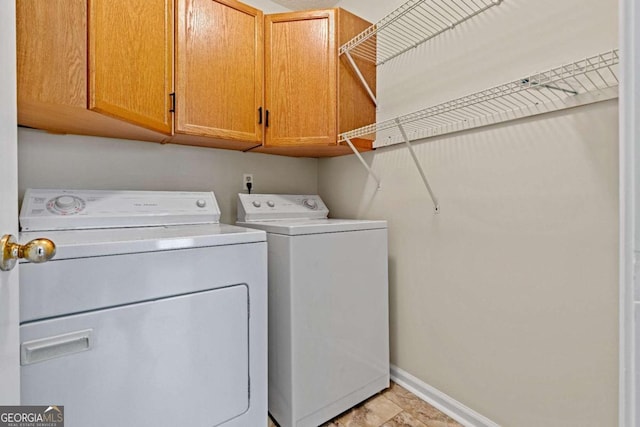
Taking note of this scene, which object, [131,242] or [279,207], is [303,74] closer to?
[279,207]

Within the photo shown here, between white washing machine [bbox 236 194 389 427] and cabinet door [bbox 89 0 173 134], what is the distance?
0.78 m

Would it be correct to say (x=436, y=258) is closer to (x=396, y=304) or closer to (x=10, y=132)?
(x=396, y=304)

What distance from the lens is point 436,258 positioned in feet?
5.58

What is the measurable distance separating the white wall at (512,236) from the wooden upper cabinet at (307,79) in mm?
344

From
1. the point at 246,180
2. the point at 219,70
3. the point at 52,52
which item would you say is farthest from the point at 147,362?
the point at 219,70

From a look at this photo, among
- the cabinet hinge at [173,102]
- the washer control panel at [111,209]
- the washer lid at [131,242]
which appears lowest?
the washer lid at [131,242]

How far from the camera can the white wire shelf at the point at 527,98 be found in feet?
3.52

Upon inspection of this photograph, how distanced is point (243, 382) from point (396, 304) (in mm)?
1008

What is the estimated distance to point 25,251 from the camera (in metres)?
0.64

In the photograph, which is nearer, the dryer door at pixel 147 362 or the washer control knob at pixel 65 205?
the dryer door at pixel 147 362

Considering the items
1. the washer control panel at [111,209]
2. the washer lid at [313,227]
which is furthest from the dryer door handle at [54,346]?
the washer lid at [313,227]

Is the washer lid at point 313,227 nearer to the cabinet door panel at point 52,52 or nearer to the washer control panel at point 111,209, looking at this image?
the washer control panel at point 111,209

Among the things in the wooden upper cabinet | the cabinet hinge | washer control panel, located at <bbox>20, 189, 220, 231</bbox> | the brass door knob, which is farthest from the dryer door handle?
the wooden upper cabinet

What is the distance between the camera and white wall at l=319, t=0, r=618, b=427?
45.2 inches
